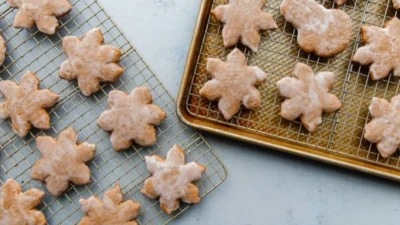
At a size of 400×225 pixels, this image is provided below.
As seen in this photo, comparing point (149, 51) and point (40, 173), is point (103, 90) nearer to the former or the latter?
point (149, 51)

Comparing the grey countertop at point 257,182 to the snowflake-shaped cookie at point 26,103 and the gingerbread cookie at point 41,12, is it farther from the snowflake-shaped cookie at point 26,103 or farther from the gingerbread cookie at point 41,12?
the snowflake-shaped cookie at point 26,103

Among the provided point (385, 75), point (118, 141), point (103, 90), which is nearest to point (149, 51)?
point (103, 90)

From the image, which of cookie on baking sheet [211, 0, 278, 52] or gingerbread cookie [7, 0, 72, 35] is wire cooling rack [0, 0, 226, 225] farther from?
cookie on baking sheet [211, 0, 278, 52]

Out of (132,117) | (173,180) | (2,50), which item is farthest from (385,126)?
(2,50)

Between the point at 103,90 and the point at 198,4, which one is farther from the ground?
the point at 198,4

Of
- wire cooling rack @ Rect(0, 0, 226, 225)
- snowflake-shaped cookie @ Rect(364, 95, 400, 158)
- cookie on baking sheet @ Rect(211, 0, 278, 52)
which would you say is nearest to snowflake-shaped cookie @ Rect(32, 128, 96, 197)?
wire cooling rack @ Rect(0, 0, 226, 225)

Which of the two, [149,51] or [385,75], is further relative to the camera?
[149,51]

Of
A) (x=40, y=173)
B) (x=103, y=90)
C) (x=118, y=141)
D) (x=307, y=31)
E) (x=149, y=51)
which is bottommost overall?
(x=40, y=173)
